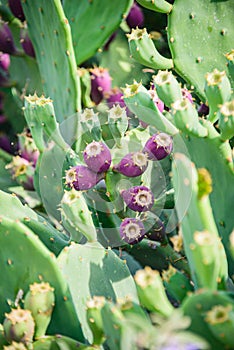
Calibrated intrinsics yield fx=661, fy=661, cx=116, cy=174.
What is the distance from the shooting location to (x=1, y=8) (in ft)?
7.59

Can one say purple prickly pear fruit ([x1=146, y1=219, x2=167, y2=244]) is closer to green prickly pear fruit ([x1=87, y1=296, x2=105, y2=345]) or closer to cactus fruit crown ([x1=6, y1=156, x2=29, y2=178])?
green prickly pear fruit ([x1=87, y1=296, x2=105, y2=345])

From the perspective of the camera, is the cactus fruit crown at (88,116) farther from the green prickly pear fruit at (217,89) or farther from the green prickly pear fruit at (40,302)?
the green prickly pear fruit at (40,302)

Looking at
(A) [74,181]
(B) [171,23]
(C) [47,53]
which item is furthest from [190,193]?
(C) [47,53]

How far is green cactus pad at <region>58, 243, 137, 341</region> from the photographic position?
127 cm

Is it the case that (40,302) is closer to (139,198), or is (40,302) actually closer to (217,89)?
(139,198)

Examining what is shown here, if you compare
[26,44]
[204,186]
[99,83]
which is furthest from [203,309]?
[26,44]

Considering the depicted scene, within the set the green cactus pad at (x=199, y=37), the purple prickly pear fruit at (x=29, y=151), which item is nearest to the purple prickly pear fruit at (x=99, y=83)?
the purple prickly pear fruit at (x=29, y=151)

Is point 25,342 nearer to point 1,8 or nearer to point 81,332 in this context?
point 81,332

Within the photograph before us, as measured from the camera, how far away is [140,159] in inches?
56.0

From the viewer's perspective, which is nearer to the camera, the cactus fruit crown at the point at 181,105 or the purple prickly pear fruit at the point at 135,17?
the cactus fruit crown at the point at 181,105

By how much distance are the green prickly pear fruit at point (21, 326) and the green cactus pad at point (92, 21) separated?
1.05 metres

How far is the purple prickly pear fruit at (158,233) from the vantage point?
4.83ft

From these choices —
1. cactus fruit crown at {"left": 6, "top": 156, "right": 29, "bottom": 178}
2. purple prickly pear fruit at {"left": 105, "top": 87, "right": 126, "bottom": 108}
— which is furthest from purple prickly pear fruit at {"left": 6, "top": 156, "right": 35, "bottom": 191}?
purple prickly pear fruit at {"left": 105, "top": 87, "right": 126, "bottom": 108}

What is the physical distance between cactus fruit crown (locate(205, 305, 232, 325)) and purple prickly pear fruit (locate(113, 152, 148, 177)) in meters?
0.55
